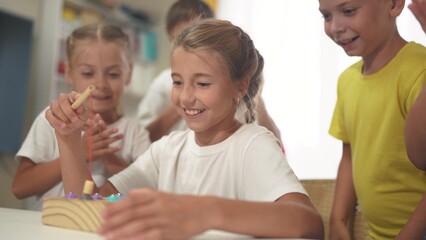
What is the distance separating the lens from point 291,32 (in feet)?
9.69

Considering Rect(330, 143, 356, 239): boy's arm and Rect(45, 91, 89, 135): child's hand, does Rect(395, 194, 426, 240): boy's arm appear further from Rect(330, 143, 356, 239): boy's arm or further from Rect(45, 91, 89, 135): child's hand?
Rect(45, 91, 89, 135): child's hand

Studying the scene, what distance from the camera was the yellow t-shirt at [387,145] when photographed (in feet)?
3.84

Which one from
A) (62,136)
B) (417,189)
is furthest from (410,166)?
(62,136)

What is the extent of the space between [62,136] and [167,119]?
78 centimetres

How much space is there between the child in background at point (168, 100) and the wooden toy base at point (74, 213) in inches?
22.2

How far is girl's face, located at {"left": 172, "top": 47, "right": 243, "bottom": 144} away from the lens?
1.08m

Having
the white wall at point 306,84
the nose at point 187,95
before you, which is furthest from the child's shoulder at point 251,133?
the white wall at point 306,84

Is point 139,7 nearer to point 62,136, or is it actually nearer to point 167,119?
point 167,119

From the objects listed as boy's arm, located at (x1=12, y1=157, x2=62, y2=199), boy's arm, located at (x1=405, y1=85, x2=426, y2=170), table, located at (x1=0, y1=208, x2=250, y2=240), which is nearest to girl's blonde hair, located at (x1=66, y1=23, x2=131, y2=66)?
boy's arm, located at (x1=12, y1=157, x2=62, y2=199)

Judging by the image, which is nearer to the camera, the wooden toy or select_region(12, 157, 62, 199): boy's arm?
the wooden toy

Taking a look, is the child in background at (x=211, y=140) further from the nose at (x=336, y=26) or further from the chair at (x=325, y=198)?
the chair at (x=325, y=198)

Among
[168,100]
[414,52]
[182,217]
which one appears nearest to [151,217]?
[182,217]

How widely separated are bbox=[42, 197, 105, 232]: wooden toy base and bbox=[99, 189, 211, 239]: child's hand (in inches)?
5.6

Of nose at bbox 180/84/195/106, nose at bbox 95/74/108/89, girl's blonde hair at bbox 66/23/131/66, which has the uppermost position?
girl's blonde hair at bbox 66/23/131/66
